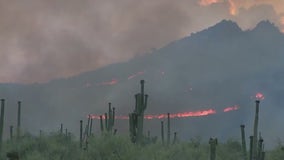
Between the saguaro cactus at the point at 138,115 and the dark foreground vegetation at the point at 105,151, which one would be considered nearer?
the dark foreground vegetation at the point at 105,151

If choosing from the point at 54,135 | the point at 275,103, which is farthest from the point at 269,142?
the point at 54,135

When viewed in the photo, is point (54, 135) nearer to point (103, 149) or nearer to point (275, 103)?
point (103, 149)

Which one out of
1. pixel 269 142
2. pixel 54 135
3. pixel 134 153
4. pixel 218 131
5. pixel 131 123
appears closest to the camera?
pixel 134 153

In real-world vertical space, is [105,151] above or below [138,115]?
below

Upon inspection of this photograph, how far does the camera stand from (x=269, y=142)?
444ft

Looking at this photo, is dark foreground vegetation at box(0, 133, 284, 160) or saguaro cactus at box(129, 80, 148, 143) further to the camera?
saguaro cactus at box(129, 80, 148, 143)

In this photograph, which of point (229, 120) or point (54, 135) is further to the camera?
point (229, 120)

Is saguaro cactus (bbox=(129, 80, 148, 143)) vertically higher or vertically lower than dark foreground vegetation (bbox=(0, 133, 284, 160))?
higher

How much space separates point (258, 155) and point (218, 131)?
483ft

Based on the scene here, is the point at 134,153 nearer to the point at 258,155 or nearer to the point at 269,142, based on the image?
the point at 258,155

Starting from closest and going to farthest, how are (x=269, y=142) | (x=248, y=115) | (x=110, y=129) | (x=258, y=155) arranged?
1. (x=258, y=155)
2. (x=110, y=129)
3. (x=269, y=142)
4. (x=248, y=115)

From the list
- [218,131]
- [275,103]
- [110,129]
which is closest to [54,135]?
[110,129]

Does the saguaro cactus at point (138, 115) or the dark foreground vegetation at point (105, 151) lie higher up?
the saguaro cactus at point (138, 115)

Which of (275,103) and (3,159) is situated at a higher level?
(275,103)
